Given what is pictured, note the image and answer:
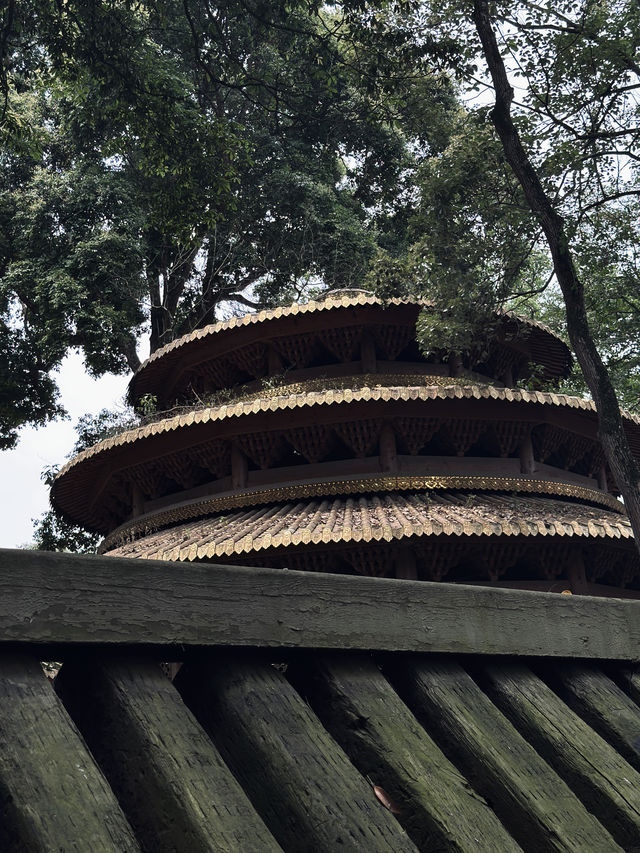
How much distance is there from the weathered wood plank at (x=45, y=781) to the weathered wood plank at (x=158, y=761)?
8 cm

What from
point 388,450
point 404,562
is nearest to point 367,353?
point 388,450

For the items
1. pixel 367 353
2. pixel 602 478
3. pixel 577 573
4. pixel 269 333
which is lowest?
pixel 577 573

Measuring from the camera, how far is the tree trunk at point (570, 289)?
779 centimetres

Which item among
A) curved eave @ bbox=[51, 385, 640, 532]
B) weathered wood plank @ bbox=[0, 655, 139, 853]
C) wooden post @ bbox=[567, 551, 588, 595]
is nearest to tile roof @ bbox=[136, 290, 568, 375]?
curved eave @ bbox=[51, 385, 640, 532]

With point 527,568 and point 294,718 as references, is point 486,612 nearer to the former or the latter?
point 294,718

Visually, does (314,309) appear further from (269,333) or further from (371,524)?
(371,524)

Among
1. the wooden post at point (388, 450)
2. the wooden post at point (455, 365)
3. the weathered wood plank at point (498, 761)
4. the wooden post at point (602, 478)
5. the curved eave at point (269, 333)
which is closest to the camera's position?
the weathered wood plank at point (498, 761)

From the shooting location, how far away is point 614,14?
30.4ft

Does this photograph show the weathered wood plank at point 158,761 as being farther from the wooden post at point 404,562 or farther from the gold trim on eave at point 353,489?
the gold trim on eave at point 353,489

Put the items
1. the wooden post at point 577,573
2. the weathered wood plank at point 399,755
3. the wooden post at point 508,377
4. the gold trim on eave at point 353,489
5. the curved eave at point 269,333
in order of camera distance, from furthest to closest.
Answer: the wooden post at point 508,377, the curved eave at point 269,333, the gold trim on eave at point 353,489, the wooden post at point 577,573, the weathered wood plank at point 399,755

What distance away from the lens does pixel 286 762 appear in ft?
4.62

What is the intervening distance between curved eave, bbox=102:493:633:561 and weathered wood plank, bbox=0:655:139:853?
22.8 feet

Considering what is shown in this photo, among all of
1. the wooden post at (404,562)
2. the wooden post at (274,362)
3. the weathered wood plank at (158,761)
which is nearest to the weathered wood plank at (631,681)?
the weathered wood plank at (158,761)

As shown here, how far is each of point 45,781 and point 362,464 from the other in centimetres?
962
